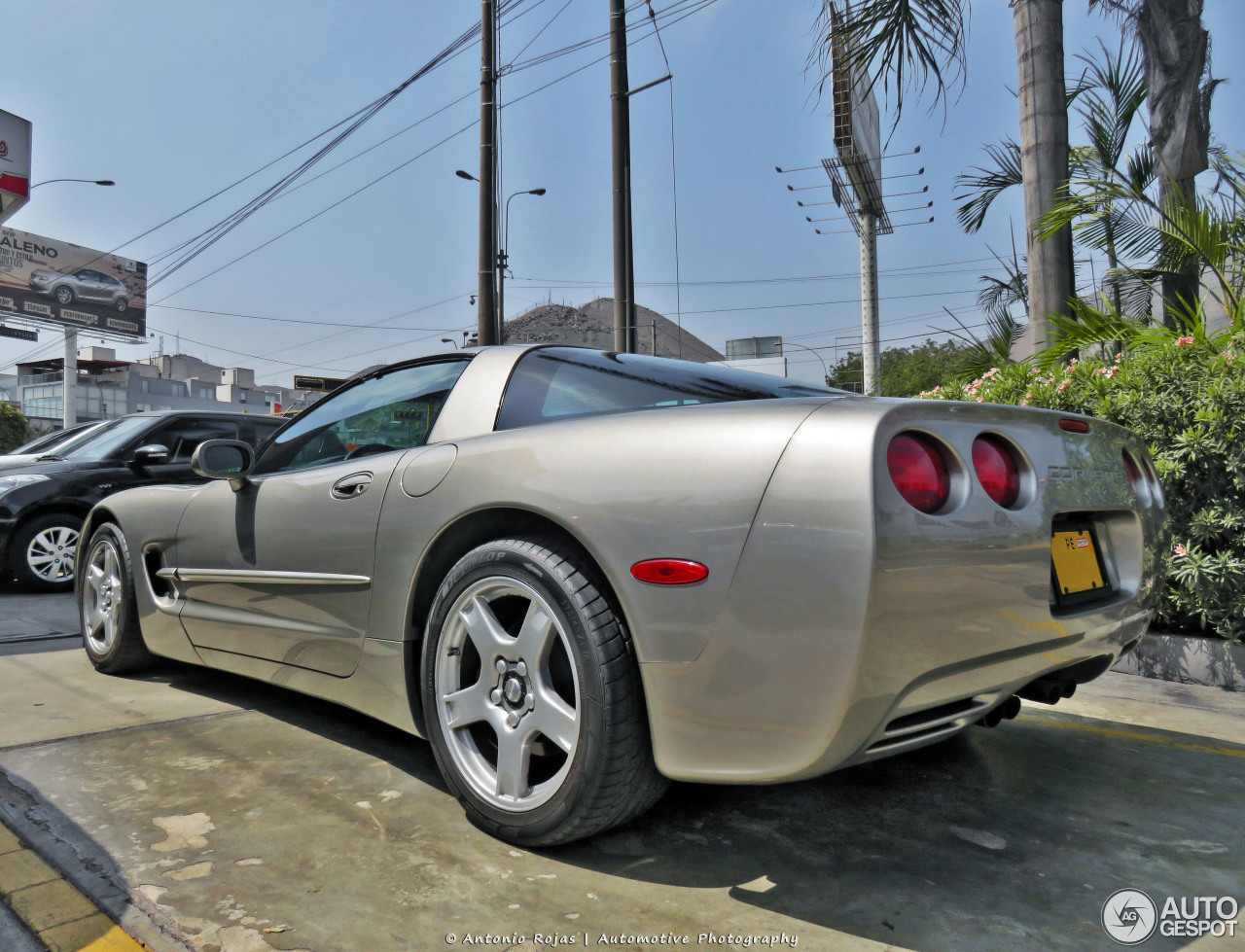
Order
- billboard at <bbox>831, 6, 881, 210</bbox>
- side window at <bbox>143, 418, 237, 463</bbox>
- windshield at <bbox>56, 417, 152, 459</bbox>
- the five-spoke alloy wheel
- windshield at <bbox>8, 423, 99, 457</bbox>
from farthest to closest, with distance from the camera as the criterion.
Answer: billboard at <bbox>831, 6, 881, 210</bbox>
windshield at <bbox>8, 423, 99, 457</bbox>
side window at <bbox>143, 418, 237, 463</bbox>
windshield at <bbox>56, 417, 152, 459</bbox>
the five-spoke alloy wheel

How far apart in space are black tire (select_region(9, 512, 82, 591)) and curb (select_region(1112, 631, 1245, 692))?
23.0 ft

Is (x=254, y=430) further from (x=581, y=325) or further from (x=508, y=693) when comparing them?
(x=581, y=325)

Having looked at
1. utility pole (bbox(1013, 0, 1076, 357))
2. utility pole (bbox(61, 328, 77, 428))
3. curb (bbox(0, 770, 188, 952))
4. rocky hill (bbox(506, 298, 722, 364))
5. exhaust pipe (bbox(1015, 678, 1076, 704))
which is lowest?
curb (bbox(0, 770, 188, 952))

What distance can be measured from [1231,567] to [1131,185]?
3.54m

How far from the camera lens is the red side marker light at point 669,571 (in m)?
1.75

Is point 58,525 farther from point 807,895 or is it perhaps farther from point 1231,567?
point 1231,567

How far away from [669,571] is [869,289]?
1625 inches

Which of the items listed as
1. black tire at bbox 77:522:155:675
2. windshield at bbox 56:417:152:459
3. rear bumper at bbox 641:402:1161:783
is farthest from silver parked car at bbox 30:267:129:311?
rear bumper at bbox 641:402:1161:783

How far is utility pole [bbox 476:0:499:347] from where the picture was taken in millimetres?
12648

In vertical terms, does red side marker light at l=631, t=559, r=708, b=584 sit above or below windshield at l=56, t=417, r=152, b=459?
below

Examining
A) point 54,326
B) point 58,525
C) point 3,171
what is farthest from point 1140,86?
point 54,326

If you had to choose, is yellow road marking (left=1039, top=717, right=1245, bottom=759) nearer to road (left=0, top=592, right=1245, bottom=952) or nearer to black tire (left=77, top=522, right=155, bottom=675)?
road (left=0, top=592, right=1245, bottom=952)

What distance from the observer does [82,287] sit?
5128 centimetres

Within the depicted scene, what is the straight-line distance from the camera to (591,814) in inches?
74.9
